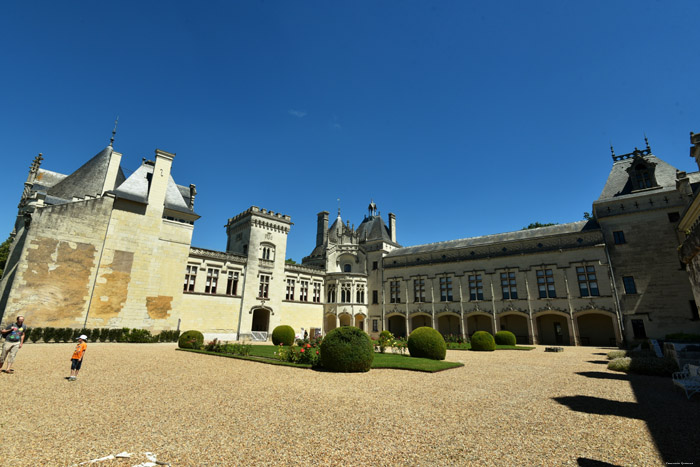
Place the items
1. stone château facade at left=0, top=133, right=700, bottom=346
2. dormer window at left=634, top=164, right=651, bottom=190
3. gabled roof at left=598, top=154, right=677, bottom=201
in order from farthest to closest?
1. dormer window at left=634, top=164, right=651, bottom=190
2. gabled roof at left=598, top=154, right=677, bottom=201
3. stone château facade at left=0, top=133, right=700, bottom=346

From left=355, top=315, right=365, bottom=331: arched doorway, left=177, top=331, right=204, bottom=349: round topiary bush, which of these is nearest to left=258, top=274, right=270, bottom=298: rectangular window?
left=355, top=315, right=365, bottom=331: arched doorway

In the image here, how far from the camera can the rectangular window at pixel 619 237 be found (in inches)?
940

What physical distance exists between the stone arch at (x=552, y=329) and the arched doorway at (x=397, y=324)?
12.5 metres

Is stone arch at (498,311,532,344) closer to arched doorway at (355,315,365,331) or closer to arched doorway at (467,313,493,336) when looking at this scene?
arched doorway at (467,313,493,336)

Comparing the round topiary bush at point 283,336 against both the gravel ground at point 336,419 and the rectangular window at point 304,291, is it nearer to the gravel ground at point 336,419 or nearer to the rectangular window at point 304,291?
the gravel ground at point 336,419

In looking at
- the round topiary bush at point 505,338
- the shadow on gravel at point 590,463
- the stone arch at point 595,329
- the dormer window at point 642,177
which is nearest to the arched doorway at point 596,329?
the stone arch at point 595,329

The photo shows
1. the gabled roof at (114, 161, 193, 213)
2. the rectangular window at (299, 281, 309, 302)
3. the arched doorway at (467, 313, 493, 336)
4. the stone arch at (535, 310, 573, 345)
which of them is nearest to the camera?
the gabled roof at (114, 161, 193, 213)

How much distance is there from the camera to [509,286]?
2781 centimetres

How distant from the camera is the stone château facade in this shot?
1941 centimetres

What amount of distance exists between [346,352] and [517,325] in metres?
23.2

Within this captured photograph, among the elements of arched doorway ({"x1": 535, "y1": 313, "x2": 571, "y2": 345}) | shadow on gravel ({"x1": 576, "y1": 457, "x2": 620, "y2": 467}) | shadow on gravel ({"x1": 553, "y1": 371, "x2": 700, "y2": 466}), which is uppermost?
arched doorway ({"x1": 535, "y1": 313, "x2": 571, "y2": 345})

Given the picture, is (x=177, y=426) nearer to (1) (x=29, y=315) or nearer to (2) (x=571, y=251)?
(1) (x=29, y=315)

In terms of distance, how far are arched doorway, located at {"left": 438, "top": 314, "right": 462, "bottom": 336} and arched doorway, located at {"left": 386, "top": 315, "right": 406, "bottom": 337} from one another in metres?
3.94

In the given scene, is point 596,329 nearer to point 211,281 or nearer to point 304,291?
point 304,291
